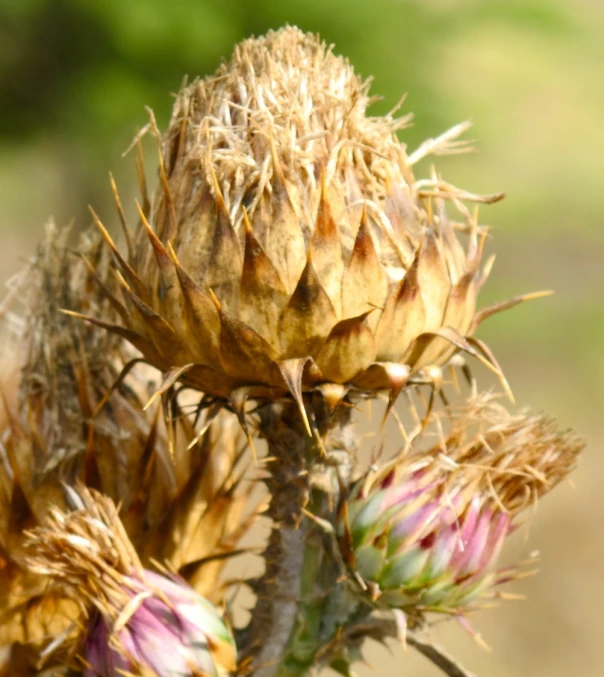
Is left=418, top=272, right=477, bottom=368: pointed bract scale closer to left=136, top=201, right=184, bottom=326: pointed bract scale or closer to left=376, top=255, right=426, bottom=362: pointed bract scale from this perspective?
left=376, top=255, right=426, bottom=362: pointed bract scale

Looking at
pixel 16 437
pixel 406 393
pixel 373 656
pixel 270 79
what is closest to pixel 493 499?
pixel 406 393

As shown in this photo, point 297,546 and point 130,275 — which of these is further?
point 297,546

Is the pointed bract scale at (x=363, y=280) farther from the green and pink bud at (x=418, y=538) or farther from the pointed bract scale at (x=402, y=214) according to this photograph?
the green and pink bud at (x=418, y=538)

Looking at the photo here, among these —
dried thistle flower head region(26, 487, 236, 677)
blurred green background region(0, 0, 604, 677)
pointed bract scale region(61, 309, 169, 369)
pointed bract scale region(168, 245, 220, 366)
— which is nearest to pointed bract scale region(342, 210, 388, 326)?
pointed bract scale region(168, 245, 220, 366)

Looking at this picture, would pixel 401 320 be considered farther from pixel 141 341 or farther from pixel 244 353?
pixel 141 341

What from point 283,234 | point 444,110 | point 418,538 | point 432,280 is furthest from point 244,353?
point 444,110

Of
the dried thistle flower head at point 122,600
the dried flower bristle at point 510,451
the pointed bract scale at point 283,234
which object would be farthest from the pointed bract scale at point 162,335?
the dried flower bristle at point 510,451

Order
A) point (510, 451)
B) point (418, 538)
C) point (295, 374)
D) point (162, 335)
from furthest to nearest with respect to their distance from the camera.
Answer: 1. point (510, 451)
2. point (418, 538)
3. point (162, 335)
4. point (295, 374)
